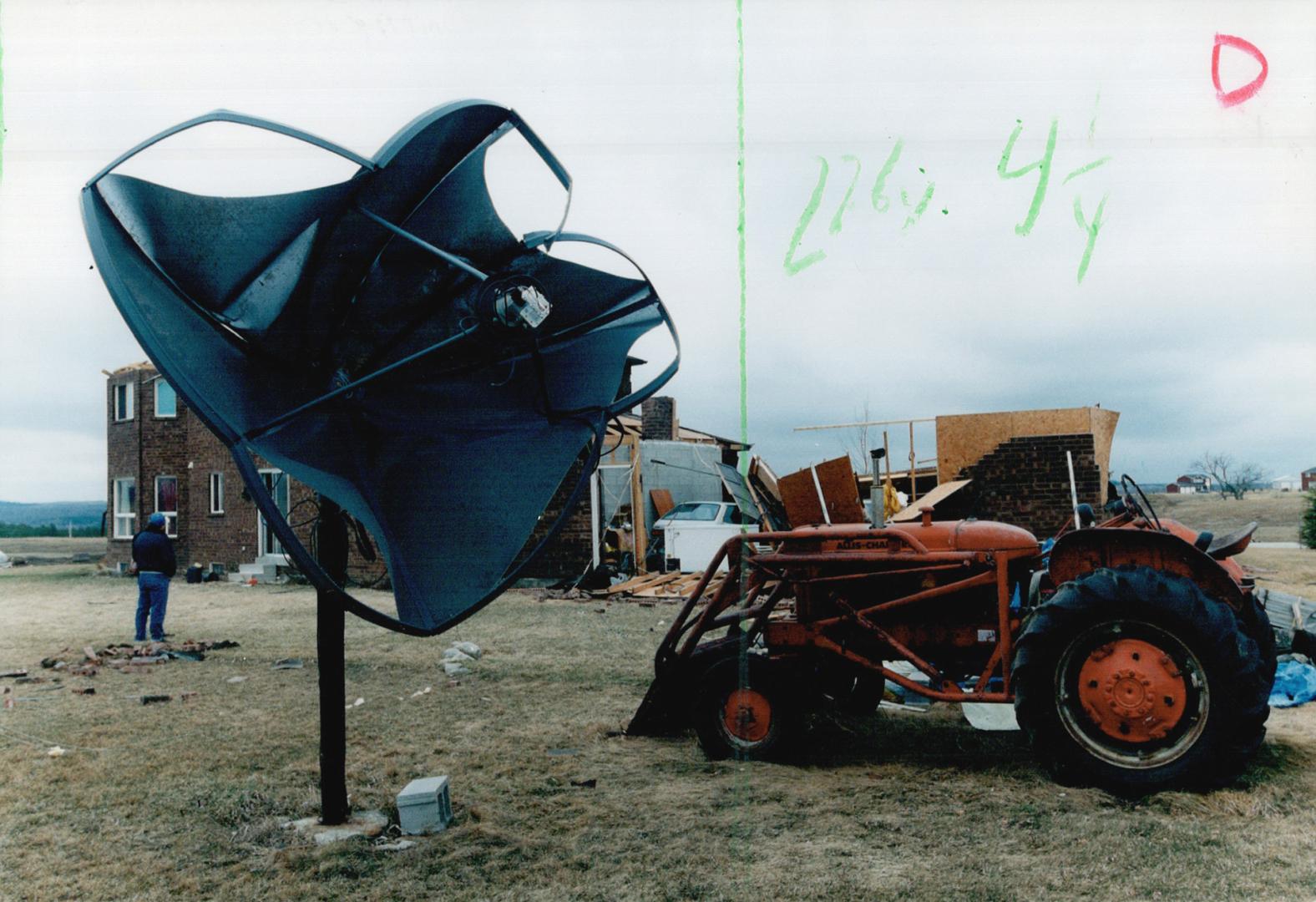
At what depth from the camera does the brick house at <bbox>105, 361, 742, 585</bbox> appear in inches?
955

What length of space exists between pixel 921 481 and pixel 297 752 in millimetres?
15403

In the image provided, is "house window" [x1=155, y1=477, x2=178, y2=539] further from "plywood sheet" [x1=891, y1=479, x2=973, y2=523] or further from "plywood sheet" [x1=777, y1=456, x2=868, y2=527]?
"plywood sheet" [x1=891, y1=479, x2=973, y2=523]

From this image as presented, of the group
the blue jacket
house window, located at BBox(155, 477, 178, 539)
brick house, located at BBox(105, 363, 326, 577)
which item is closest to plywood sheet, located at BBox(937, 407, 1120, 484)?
the blue jacket

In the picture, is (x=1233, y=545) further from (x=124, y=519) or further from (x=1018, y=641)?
(x=124, y=519)

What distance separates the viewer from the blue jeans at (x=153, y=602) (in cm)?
1199

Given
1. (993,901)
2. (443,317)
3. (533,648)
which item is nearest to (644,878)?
(993,901)

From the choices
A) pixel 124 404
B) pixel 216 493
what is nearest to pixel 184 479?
pixel 216 493

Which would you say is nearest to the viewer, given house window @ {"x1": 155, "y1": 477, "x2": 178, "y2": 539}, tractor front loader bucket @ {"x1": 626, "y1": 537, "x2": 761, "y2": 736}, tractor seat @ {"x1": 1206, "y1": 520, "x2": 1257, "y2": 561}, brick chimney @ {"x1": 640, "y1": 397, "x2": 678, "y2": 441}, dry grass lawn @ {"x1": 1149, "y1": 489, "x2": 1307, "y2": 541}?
tractor seat @ {"x1": 1206, "y1": 520, "x2": 1257, "y2": 561}

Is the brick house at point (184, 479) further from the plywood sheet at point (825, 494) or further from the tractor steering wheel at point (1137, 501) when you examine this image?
the tractor steering wheel at point (1137, 501)

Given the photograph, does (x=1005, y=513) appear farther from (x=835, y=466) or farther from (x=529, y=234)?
(x=529, y=234)

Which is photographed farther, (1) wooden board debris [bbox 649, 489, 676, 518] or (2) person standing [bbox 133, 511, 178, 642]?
(1) wooden board debris [bbox 649, 489, 676, 518]

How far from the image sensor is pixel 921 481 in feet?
64.6

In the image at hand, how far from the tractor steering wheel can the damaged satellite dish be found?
3.05 meters

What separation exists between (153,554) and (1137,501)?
1113 centimetres
